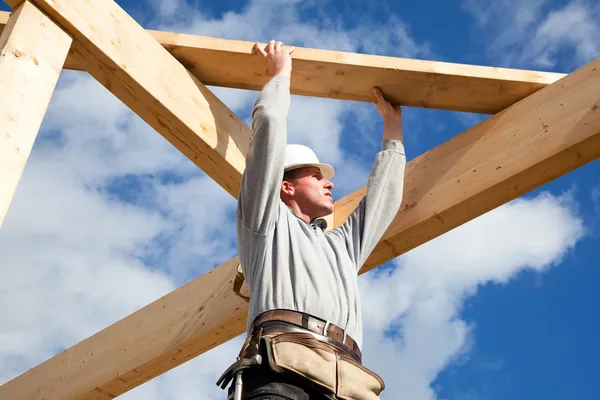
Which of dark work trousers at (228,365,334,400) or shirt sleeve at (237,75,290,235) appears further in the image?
shirt sleeve at (237,75,290,235)

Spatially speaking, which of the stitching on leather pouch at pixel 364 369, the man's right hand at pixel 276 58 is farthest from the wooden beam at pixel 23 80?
the stitching on leather pouch at pixel 364 369

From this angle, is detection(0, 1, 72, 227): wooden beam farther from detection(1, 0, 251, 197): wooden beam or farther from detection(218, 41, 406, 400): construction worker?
detection(218, 41, 406, 400): construction worker

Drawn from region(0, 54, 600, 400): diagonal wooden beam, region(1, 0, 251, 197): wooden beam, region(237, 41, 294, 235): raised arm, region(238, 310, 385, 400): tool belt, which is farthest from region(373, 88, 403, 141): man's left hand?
region(238, 310, 385, 400): tool belt

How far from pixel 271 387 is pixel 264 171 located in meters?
0.81

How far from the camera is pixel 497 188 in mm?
3598

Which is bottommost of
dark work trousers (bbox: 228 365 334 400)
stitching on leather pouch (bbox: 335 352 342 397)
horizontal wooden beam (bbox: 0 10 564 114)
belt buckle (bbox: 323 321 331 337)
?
dark work trousers (bbox: 228 365 334 400)

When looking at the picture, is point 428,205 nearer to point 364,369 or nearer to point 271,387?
point 364,369

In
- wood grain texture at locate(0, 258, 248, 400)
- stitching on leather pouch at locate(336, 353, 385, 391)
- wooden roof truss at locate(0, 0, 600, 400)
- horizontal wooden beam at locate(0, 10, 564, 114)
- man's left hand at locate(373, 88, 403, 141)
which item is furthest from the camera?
wood grain texture at locate(0, 258, 248, 400)

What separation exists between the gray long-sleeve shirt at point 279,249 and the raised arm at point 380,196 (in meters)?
0.20

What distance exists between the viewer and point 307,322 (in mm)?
2857

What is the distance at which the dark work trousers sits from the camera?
2.62 metres

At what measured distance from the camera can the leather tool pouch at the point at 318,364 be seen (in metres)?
2.67

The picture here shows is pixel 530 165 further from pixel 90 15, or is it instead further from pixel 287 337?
pixel 90 15

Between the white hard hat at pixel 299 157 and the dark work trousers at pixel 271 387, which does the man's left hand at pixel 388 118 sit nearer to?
the white hard hat at pixel 299 157
